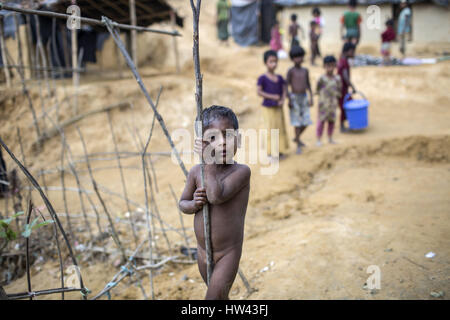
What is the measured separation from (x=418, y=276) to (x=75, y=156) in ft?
18.0

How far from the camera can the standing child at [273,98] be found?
4.41 metres

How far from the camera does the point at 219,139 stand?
1.41 m

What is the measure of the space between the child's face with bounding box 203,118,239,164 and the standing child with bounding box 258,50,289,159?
3.14 meters

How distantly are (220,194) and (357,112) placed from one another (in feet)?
15.5

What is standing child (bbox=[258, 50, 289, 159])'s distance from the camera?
4.41 metres

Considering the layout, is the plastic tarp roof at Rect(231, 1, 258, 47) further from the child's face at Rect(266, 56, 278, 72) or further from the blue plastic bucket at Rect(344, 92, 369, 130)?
the child's face at Rect(266, 56, 278, 72)

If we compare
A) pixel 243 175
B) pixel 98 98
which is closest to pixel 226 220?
pixel 243 175

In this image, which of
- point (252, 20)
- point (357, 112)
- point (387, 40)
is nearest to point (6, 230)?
point (357, 112)

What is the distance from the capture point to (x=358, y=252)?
8.09 feet

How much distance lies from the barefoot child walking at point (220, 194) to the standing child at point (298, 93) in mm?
3562

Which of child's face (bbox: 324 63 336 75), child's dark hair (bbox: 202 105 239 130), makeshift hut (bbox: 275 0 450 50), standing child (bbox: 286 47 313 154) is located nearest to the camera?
child's dark hair (bbox: 202 105 239 130)

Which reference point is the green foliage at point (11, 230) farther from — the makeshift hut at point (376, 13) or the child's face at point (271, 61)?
the makeshift hut at point (376, 13)

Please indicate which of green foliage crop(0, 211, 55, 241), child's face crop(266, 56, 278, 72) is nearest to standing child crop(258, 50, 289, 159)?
child's face crop(266, 56, 278, 72)
